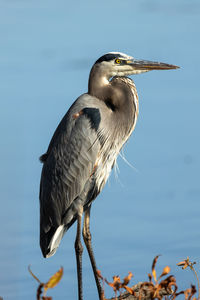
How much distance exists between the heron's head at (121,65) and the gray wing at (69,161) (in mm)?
525

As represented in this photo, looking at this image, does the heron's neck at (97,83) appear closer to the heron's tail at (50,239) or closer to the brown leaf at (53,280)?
the heron's tail at (50,239)

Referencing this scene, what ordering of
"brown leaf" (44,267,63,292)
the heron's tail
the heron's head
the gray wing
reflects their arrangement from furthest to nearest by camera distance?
the heron's head
the heron's tail
the gray wing
"brown leaf" (44,267,63,292)

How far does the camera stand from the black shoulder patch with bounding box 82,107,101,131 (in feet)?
19.2

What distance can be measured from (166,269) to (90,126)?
3728 millimetres

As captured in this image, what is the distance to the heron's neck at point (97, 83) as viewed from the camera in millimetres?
6051

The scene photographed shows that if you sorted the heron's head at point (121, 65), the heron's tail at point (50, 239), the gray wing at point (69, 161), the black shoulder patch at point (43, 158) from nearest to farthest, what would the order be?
1. the gray wing at point (69, 161)
2. the heron's tail at point (50, 239)
3. the heron's head at point (121, 65)
4. the black shoulder patch at point (43, 158)

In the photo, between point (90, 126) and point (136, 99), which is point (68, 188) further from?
point (136, 99)

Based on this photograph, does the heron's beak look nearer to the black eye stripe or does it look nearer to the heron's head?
the heron's head

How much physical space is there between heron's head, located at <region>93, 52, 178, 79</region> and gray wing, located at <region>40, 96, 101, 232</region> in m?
0.52

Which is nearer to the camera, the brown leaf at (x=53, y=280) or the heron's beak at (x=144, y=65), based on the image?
the brown leaf at (x=53, y=280)

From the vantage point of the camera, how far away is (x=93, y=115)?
230 inches

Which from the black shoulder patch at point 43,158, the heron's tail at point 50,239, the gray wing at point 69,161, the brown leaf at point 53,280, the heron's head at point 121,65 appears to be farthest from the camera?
the black shoulder patch at point 43,158

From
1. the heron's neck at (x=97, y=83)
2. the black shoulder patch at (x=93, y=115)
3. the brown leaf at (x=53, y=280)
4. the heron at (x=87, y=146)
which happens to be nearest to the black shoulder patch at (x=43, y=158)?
the heron at (x=87, y=146)

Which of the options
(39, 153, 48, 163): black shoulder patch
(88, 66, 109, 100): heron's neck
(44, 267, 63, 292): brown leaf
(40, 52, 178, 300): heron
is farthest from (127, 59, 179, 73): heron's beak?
(44, 267, 63, 292): brown leaf
